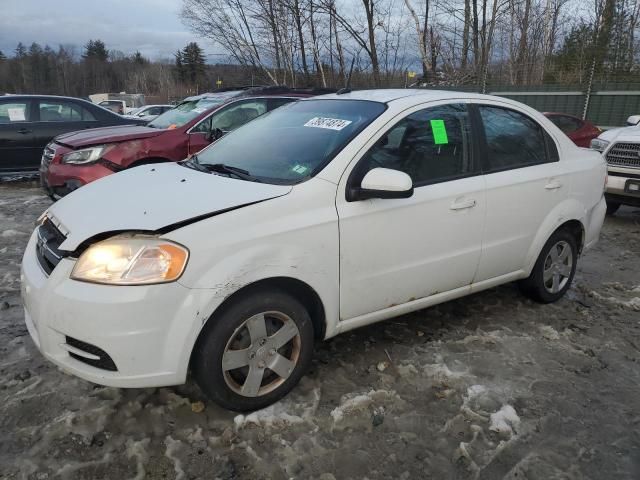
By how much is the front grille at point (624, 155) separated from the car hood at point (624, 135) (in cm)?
8

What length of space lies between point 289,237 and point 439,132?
1359mm

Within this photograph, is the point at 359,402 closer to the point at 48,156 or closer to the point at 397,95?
the point at 397,95

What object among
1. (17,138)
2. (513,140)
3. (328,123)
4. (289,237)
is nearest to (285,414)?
(289,237)

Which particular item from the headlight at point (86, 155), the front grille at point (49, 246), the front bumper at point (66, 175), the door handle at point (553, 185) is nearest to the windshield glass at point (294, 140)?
the front grille at point (49, 246)

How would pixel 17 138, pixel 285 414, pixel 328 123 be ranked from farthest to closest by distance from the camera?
1. pixel 17 138
2. pixel 328 123
3. pixel 285 414

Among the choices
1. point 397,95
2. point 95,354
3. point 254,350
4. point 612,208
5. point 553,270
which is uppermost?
point 397,95

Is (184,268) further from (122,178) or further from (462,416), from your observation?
(462,416)

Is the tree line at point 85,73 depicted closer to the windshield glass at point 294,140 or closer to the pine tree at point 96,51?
the pine tree at point 96,51

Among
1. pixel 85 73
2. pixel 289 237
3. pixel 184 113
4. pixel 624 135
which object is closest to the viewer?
pixel 289 237

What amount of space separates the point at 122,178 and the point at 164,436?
5.09ft

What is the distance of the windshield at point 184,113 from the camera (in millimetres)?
7094

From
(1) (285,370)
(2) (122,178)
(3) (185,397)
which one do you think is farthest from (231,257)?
(2) (122,178)

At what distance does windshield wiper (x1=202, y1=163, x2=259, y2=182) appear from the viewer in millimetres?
2861

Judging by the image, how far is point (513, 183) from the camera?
343 centimetres
